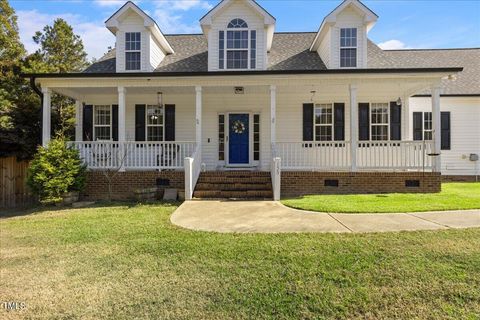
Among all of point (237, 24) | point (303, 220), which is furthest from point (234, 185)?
point (237, 24)

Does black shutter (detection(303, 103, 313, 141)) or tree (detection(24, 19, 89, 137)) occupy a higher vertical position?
tree (detection(24, 19, 89, 137))

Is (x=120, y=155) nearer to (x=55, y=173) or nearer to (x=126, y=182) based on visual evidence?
(x=126, y=182)

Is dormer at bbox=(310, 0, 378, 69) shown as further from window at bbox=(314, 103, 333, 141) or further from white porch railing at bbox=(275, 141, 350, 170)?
white porch railing at bbox=(275, 141, 350, 170)

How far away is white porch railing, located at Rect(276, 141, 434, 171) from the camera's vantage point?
33.8 ft

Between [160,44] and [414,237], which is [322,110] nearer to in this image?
[160,44]

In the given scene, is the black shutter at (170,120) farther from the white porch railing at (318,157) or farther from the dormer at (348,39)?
the dormer at (348,39)

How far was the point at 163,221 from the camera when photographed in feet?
22.2

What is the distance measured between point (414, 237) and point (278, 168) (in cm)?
470

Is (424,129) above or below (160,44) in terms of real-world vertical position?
below

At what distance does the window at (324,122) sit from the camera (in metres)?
12.6

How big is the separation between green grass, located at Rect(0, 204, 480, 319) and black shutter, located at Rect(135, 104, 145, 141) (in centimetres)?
Result: 751

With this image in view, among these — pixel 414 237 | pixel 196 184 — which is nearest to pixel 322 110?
pixel 196 184

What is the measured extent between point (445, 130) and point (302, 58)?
24.2 feet

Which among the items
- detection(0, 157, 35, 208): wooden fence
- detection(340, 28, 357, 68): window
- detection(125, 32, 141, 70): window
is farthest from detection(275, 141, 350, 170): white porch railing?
detection(0, 157, 35, 208): wooden fence
